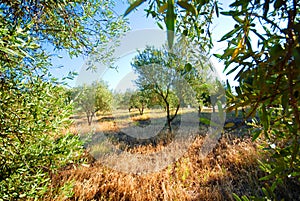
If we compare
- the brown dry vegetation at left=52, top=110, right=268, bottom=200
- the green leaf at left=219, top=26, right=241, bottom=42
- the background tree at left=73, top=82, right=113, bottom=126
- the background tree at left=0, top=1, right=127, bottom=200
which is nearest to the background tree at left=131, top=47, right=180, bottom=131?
the brown dry vegetation at left=52, top=110, right=268, bottom=200

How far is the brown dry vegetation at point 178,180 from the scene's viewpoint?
2561mm

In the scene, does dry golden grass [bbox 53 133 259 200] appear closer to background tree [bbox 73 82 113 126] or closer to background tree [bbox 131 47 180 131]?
background tree [bbox 131 47 180 131]

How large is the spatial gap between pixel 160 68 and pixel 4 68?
7.28m

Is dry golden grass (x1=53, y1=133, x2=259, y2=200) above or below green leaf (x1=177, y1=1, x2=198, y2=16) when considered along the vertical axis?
below

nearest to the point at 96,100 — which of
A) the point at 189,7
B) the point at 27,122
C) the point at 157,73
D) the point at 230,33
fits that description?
the point at 157,73

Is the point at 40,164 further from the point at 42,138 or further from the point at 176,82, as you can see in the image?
the point at 176,82

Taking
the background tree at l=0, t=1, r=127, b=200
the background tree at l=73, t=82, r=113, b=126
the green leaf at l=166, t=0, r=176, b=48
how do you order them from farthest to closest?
the background tree at l=73, t=82, r=113, b=126 → the background tree at l=0, t=1, r=127, b=200 → the green leaf at l=166, t=0, r=176, b=48

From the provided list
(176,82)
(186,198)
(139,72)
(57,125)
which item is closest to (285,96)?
(57,125)

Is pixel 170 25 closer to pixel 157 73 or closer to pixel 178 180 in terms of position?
pixel 178 180

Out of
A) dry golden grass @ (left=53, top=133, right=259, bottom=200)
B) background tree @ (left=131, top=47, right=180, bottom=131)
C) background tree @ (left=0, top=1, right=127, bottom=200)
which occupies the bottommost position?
dry golden grass @ (left=53, top=133, right=259, bottom=200)

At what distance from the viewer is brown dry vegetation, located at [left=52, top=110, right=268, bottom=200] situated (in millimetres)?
2561

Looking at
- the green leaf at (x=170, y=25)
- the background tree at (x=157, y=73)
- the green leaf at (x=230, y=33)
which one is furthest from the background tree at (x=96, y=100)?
the green leaf at (x=170, y=25)

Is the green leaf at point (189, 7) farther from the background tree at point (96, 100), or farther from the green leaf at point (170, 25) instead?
the background tree at point (96, 100)

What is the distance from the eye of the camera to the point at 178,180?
3.19 metres
